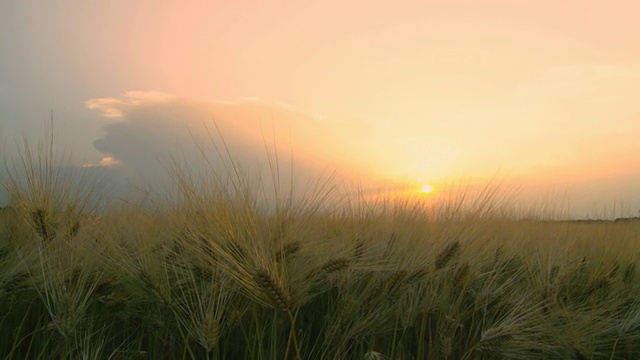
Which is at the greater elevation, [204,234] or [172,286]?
[204,234]

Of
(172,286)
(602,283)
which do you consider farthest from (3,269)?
(602,283)

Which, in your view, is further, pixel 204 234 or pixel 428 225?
pixel 428 225

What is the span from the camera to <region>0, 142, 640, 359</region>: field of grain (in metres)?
1.70

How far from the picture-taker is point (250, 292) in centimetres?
162

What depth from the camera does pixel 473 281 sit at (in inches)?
98.2

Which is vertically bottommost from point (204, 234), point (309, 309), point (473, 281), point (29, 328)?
point (29, 328)

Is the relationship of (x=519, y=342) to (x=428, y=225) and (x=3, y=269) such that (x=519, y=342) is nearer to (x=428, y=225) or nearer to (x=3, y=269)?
(x=428, y=225)

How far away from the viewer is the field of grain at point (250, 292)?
5.59 ft

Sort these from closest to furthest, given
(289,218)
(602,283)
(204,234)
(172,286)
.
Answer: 1. (204,234)
2. (289,218)
3. (172,286)
4. (602,283)

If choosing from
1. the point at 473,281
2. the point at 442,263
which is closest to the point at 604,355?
the point at 473,281

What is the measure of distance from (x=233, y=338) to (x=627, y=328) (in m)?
1.69

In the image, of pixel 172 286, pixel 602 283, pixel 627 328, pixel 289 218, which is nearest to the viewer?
pixel 289 218

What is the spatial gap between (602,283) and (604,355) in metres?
0.48

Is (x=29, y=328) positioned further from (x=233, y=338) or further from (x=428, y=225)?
(x=428, y=225)
